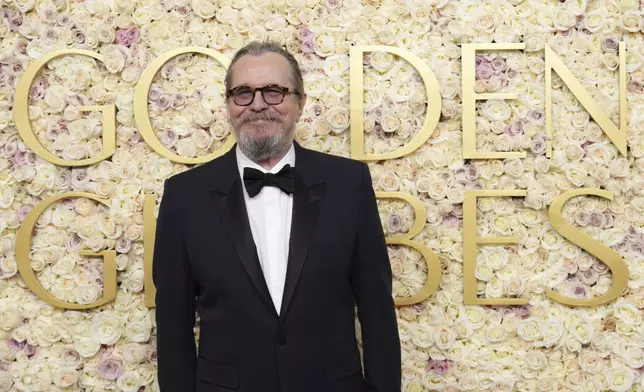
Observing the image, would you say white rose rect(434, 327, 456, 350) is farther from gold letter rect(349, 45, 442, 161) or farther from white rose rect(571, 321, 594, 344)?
gold letter rect(349, 45, 442, 161)

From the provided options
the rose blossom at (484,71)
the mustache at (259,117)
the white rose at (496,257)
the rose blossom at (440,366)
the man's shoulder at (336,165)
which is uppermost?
the rose blossom at (484,71)

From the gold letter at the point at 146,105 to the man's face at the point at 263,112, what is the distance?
370 mm

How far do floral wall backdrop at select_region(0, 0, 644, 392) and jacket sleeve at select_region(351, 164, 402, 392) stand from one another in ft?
1.21

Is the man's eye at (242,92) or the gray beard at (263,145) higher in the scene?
the man's eye at (242,92)

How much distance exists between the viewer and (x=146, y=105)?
2.15 m

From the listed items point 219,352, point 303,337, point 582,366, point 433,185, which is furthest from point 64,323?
point 582,366

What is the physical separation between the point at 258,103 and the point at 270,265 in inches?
19.2

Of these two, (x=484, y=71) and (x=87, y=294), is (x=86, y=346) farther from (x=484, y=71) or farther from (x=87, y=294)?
(x=484, y=71)

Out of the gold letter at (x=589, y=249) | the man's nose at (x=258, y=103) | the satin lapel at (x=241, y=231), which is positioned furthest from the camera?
the gold letter at (x=589, y=249)

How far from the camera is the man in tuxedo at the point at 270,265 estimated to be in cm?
166

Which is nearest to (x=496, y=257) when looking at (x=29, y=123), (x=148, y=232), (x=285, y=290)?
(x=285, y=290)

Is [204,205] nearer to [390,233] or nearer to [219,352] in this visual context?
[219,352]

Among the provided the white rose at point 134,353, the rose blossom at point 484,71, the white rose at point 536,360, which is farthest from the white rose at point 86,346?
the rose blossom at point 484,71

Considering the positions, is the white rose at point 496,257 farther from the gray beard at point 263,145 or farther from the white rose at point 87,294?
the white rose at point 87,294
